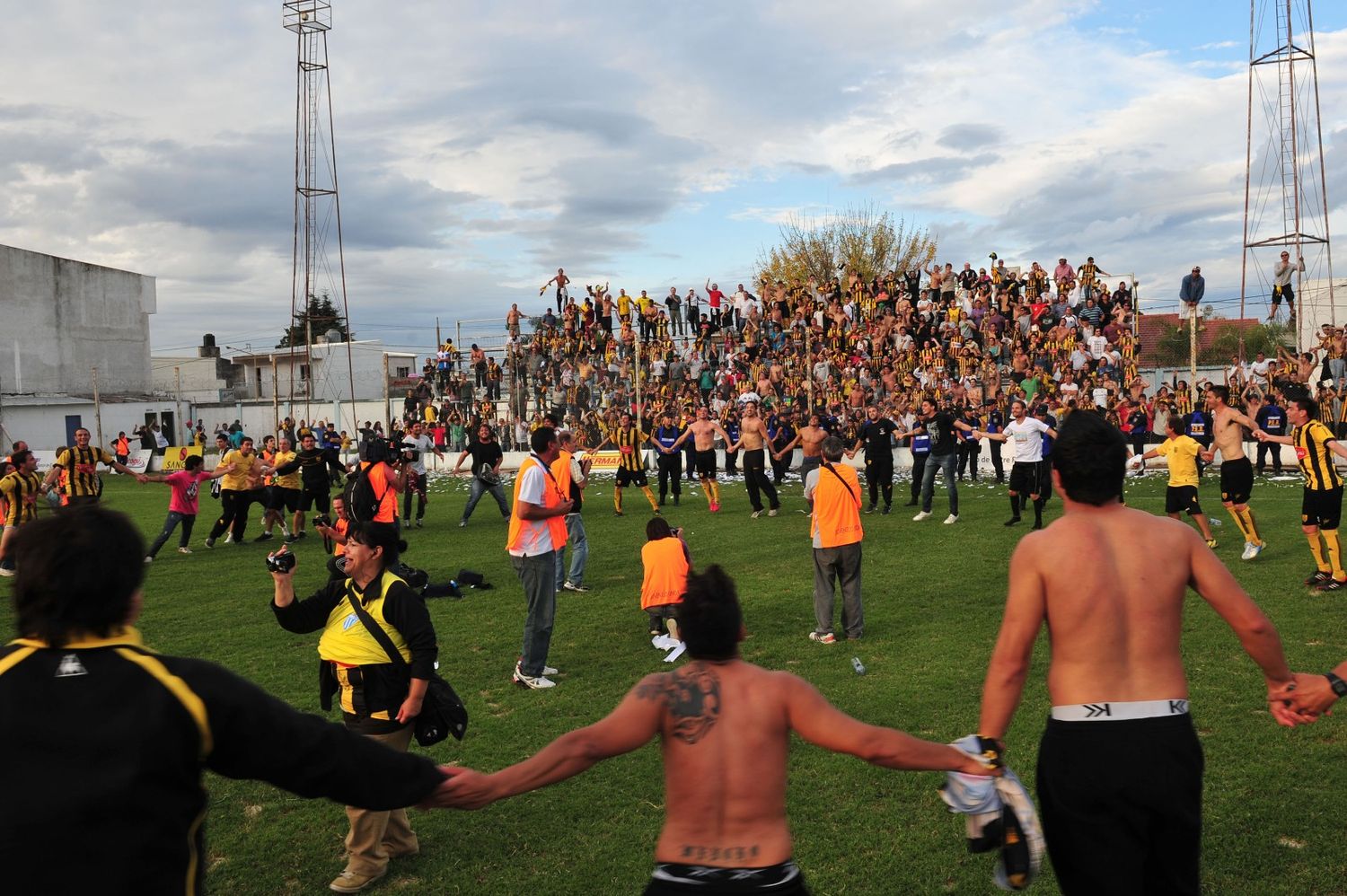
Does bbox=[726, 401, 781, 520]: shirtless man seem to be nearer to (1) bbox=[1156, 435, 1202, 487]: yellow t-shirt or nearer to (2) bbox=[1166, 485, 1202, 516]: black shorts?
(2) bbox=[1166, 485, 1202, 516]: black shorts

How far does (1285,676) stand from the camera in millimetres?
3570

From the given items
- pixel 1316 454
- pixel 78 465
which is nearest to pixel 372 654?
pixel 1316 454

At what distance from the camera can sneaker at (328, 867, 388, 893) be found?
15.4 feet

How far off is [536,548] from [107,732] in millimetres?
5423

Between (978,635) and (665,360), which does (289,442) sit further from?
(665,360)

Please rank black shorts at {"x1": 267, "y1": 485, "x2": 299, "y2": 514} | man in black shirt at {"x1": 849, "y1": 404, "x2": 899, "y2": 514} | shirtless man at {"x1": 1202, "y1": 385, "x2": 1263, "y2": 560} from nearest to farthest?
shirtless man at {"x1": 1202, "y1": 385, "x2": 1263, "y2": 560} → black shorts at {"x1": 267, "y1": 485, "x2": 299, "y2": 514} → man in black shirt at {"x1": 849, "y1": 404, "x2": 899, "y2": 514}

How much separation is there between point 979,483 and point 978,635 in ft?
45.8

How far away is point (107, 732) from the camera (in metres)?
2.13

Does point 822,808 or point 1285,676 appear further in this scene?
point 822,808

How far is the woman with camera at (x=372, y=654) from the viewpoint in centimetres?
474

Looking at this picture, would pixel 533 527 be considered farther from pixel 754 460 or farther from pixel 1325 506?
pixel 754 460

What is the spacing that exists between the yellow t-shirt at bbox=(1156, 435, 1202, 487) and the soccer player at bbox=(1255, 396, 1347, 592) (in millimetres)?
1881

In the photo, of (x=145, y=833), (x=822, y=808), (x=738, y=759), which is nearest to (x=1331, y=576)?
(x=822, y=808)

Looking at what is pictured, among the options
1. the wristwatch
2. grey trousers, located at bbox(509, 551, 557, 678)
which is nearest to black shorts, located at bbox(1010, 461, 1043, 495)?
grey trousers, located at bbox(509, 551, 557, 678)
